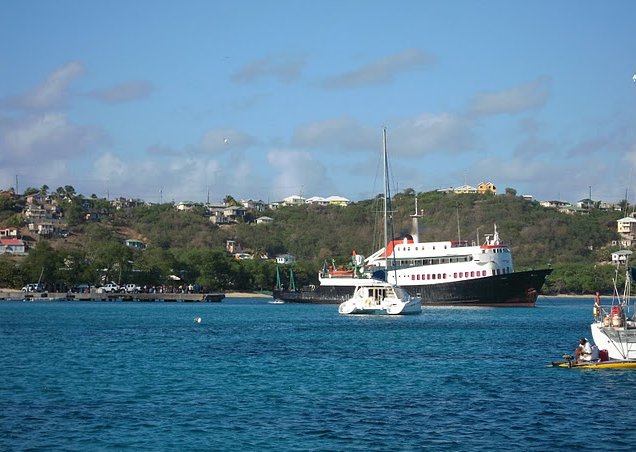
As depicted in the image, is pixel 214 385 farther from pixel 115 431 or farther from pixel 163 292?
pixel 163 292

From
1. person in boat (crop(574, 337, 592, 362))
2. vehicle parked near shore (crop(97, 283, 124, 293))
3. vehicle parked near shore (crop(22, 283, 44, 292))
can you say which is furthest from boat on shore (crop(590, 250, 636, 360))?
vehicle parked near shore (crop(22, 283, 44, 292))

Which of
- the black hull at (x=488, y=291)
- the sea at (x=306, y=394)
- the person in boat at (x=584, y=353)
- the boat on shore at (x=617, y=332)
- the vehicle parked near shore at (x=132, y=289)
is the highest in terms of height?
the vehicle parked near shore at (x=132, y=289)

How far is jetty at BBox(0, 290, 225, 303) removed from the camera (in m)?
155

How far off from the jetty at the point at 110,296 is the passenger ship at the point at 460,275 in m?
36.2

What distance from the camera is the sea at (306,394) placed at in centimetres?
2980

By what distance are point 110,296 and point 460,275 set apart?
61368 mm

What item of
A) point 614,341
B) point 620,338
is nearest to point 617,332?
point 620,338

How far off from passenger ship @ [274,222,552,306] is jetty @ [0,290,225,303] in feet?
119

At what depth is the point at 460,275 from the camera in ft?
399

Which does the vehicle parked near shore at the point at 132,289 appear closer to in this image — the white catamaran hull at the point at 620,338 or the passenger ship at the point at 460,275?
the passenger ship at the point at 460,275

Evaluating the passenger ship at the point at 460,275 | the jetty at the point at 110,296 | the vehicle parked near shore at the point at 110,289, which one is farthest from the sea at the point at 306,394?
the vehicle parked near shore at the point at 110,289

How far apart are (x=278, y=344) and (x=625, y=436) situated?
112ft

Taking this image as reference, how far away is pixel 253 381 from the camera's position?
42.8 m

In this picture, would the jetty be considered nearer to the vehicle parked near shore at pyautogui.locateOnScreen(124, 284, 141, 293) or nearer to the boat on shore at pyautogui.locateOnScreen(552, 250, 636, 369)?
the vehicle parked near shore at pyautogui.locateOnScreen(124, 284, 141, 293)
